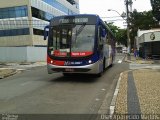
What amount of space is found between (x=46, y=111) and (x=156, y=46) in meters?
35.0

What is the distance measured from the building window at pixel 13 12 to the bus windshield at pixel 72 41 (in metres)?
43.5

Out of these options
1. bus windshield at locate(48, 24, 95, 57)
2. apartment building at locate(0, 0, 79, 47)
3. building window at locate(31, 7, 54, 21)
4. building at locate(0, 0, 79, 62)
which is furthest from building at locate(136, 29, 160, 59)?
bus windshield at locate(48, 24, 95, 57)

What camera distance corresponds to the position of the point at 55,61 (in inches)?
661

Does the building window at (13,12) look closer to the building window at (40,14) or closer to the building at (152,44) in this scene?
the building window at (40,14)

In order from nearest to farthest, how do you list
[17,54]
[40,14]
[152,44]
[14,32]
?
1. [152,44]
2. [17,54]
3. [14,32]
4. [40,14]

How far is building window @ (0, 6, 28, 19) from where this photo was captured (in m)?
59.5

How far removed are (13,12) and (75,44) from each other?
46.0 m

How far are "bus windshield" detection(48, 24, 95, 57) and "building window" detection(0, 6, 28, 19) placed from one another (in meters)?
43.5

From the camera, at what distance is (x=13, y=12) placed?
60500mm

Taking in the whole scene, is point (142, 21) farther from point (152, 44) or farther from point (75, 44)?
point (75, 44)

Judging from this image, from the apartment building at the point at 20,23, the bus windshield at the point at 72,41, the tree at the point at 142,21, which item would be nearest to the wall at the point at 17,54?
the apartment building at the point at 20,23

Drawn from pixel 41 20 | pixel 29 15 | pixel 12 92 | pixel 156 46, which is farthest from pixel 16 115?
pixel 41 20

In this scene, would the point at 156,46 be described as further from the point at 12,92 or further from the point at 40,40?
the point at 12,92

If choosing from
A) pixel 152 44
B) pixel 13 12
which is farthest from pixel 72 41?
pixel 13 12
